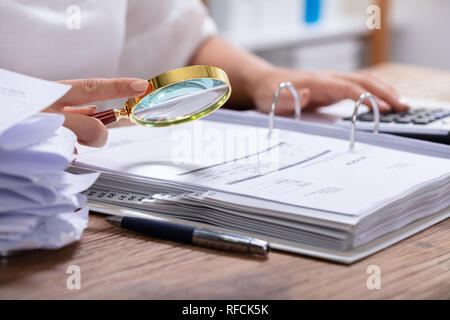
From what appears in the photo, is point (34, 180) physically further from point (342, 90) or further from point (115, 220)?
point (342, 90)

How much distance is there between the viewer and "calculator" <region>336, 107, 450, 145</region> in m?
0.82

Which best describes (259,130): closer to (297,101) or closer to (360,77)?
(297,101)

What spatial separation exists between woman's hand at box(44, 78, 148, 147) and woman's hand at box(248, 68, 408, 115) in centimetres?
37

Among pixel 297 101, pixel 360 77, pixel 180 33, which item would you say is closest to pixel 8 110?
pixel 297 101

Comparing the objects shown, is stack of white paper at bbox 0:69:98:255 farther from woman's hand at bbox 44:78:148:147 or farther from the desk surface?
woman's hand at bbox 44:78:148:147

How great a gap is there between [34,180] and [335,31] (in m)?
2.58

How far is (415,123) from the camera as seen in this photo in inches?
33.9

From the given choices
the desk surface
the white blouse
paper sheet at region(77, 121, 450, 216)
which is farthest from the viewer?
the white blouse

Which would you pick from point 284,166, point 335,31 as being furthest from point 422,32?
point 284,166

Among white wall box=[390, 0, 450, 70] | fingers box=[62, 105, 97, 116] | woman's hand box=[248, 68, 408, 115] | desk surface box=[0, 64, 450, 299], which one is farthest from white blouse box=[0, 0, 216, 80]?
white wall box=[390, 0, 450, 70]

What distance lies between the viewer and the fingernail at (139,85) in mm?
652

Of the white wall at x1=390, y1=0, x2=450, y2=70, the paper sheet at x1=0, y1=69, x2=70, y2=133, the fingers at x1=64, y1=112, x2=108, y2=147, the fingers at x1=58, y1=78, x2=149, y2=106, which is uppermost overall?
the paper sheet at x1=0, y1=69, x2=70, y2=133
